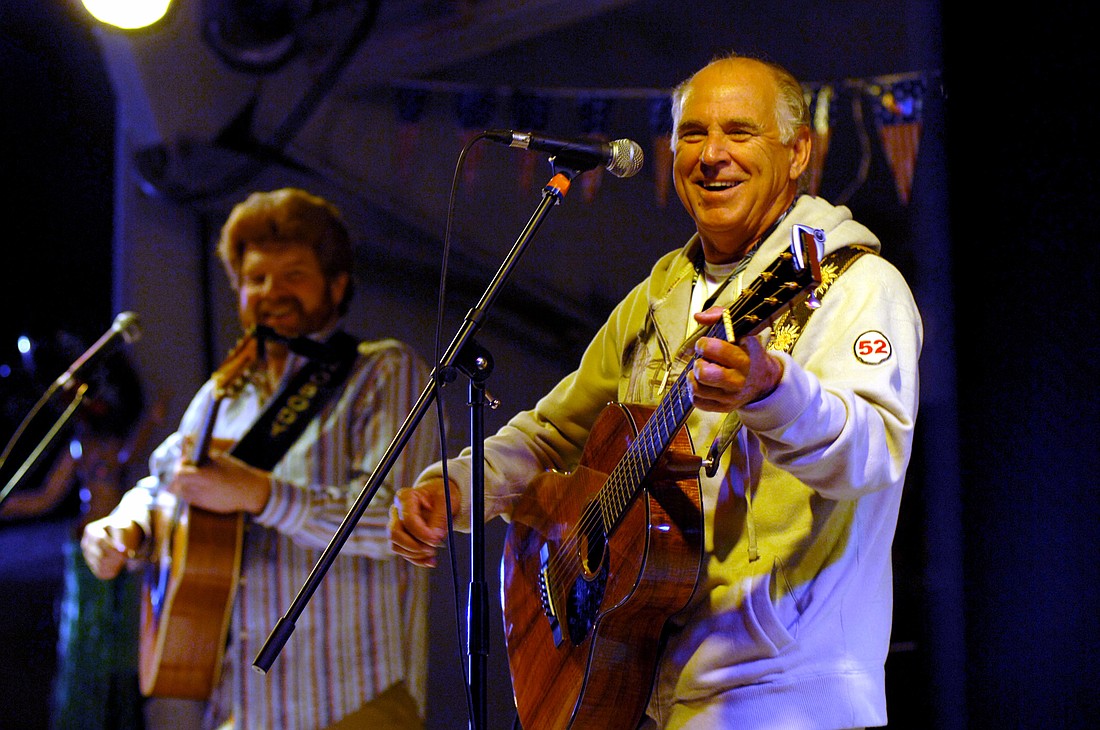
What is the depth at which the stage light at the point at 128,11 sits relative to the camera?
399 centimetres

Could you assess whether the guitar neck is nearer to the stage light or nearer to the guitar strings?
the guitar strings

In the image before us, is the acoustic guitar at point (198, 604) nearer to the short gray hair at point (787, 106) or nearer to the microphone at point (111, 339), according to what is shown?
the microphone at point (111, 339)

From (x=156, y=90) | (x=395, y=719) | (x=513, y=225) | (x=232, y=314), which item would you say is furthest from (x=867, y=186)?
(x=156, y=90)

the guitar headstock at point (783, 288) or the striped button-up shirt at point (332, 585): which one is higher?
the guitar headstock at point (783, 288)

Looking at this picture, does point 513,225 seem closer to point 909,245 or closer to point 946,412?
point 909,245

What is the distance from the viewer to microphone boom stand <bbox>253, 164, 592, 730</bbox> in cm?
178

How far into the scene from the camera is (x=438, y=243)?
13.1ft

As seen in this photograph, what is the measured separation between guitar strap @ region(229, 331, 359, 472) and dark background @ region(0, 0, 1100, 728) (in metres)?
1.82

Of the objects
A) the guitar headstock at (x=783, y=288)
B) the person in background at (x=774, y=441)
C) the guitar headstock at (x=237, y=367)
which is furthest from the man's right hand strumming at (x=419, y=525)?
the guitar headstock at (x=237, y=367)

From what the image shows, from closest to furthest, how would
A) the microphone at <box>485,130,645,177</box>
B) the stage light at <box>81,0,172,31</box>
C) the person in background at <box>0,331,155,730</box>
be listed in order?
the microphone at <box>485,130,645,177</box> < the person in background at <box>0,331,155,730</box> < the stage light at <box>81,0,172,31</box>

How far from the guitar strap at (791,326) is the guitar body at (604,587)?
0.31 ft

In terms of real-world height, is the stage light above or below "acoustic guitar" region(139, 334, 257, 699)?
above

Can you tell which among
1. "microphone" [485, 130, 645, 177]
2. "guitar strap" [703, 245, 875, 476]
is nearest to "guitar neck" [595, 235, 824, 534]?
"guitar strap" [703, 245, 875, 476]

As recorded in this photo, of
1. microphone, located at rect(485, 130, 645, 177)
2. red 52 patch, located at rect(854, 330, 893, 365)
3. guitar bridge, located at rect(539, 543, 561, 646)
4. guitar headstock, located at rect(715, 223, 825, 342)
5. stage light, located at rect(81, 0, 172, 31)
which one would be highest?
stage light, located at rect(81, 0, 172, 31)
